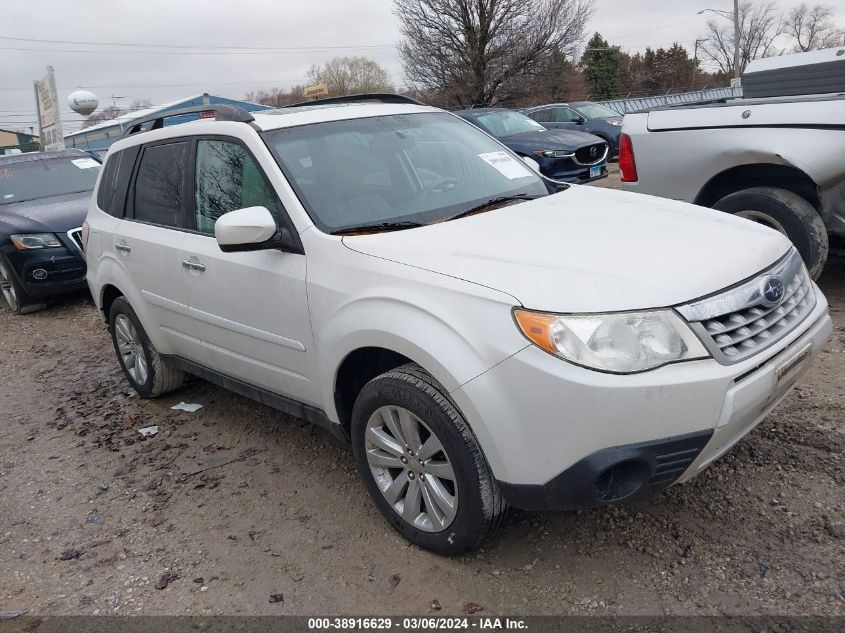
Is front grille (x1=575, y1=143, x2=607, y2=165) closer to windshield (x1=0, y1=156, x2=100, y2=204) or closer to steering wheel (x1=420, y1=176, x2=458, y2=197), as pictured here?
windshield (x1=0, y1=156, x2=100, y2=204)

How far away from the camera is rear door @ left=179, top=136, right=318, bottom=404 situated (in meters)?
3.14

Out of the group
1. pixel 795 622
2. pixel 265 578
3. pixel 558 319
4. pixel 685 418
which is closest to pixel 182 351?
pixel 265 578

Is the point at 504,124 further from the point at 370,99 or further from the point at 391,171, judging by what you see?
the point at 391,171

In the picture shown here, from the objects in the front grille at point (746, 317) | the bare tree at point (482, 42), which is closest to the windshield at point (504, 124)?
the front grille at point (746, 317)

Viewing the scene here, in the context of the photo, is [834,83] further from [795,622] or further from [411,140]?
[795,622]

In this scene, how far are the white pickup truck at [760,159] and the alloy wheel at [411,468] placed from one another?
328 cm

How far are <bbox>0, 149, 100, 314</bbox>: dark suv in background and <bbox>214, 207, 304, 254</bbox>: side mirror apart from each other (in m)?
5.65

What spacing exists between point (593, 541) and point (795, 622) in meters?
0.77

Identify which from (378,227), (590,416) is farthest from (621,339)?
(378,227)

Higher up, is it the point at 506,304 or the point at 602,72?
the point at 602,72

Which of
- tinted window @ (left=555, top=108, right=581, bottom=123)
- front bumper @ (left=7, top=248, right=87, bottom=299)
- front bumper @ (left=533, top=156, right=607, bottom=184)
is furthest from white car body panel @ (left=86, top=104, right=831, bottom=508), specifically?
tinted window @ (left=555, top=108, right=581, bottom=123)

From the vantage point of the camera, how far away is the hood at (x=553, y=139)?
11.5m

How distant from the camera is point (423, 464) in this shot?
8.88 feet

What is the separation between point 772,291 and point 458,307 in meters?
1.15
